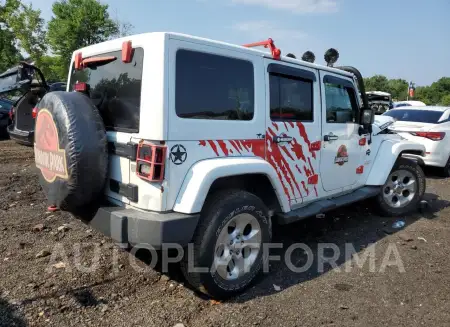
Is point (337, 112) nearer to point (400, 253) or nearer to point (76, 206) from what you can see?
point (400, 253)

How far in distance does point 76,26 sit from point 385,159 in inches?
1557

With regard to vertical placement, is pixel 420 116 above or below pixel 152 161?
above

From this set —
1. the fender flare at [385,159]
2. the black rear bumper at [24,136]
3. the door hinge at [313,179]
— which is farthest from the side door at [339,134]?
the black rear bumper at [24,136]

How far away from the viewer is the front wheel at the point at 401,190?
Answer: 5.28 metres

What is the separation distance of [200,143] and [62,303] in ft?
5.37

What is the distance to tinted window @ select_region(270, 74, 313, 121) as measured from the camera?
11.5 feet

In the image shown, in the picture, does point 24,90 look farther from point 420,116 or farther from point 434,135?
point 420,116

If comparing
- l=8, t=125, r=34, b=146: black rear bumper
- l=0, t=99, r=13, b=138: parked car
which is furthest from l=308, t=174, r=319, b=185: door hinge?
l=0, t=99, r=13, b=138: parked car

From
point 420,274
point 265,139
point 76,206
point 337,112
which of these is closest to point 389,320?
point 420,274

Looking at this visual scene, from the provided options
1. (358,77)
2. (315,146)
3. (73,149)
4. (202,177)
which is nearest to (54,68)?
(358,77)

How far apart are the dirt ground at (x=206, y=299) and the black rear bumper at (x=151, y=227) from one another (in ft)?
1.98

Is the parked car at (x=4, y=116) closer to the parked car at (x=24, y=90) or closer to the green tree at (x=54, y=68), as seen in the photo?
the parked car at (x=24, y=90)

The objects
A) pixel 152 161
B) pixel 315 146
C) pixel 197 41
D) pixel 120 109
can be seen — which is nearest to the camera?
pixel 152 161

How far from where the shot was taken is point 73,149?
8.91 ft
